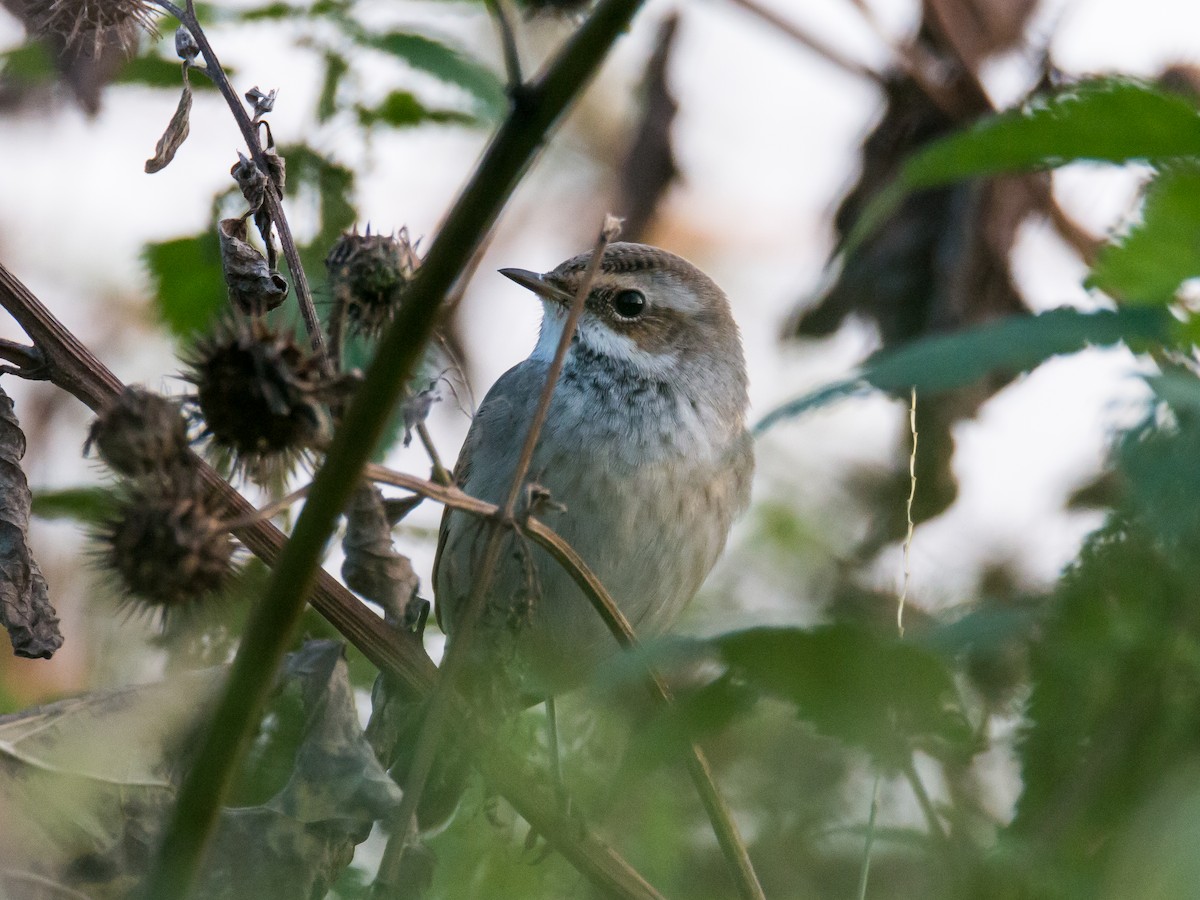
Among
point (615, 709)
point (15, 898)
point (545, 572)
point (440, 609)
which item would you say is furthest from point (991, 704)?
point (15, 898)

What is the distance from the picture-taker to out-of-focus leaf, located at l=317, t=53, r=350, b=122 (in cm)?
342

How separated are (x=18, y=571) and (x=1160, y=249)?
1562 mm

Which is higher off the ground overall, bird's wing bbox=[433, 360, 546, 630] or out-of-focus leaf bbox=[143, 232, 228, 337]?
bird's wing bbox=[433, 360, 546, 630]

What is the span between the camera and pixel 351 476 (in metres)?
1.33

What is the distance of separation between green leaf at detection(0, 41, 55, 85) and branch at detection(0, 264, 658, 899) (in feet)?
4.18

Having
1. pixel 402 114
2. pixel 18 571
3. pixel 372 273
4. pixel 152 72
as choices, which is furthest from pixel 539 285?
pixel 18 571

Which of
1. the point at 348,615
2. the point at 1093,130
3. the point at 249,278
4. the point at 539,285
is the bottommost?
the point at 348,615

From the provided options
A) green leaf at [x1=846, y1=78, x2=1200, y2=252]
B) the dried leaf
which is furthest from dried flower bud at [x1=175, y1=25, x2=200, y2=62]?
green leaf at [x1=846, y1=78, x2=1200, y2=252]

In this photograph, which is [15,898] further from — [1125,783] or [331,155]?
[331,155]

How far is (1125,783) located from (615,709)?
1.29 m

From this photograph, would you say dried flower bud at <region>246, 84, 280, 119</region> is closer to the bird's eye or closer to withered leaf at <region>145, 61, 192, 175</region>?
withered leaf at <region>145, 61, 192, 175</region>

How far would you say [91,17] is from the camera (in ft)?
7.47

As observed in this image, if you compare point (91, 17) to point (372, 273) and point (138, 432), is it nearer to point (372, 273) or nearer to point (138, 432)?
point (372, 273)

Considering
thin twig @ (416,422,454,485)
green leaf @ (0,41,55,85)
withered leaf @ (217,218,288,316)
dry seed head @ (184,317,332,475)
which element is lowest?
dry seed head @ (184,317,332,475)
